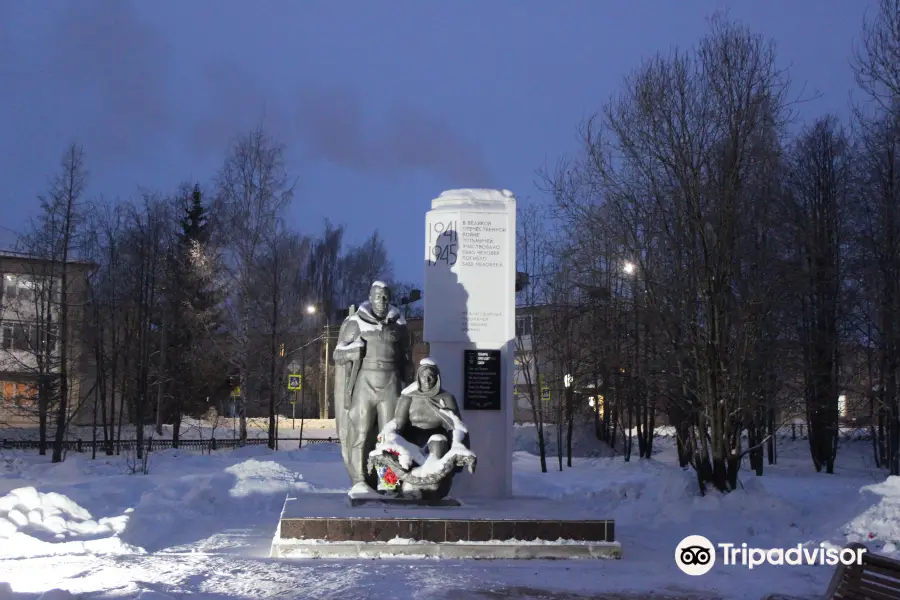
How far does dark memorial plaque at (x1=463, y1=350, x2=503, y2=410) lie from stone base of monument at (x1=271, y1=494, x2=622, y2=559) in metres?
3.87

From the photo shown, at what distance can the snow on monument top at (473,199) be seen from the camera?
13.0m

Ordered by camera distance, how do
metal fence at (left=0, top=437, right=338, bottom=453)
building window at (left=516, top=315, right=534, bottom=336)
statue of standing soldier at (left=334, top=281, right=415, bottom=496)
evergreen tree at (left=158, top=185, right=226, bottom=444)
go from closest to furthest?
1. statue of standing soldier at (left=334, top=281, right=415, bottom=496)
2. metal fence at (left=0, top=437, right=338, bottom=453)
3. building window at (left=516, top=315, right=534, bottom=336)
4. evergreen tree at (left=158, top=185, right=226, bottom=444)

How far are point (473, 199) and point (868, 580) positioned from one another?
9193 mm

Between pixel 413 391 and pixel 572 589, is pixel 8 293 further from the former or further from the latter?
pixel 572 589

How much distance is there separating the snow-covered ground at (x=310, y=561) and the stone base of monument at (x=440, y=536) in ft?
0.69

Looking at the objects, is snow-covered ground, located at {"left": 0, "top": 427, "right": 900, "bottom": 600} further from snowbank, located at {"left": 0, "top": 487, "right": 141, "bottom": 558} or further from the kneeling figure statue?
the kneeling figure statue

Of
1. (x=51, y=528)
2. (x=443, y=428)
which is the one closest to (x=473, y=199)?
(x=443, y=428)

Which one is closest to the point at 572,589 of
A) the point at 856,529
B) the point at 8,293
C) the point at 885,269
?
the point at 856,529

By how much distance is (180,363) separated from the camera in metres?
35.7

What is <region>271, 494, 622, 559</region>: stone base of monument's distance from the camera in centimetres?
836

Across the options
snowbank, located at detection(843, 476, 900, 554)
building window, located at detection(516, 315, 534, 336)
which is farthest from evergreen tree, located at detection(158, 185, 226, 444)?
snowbank, located at detection(843, 476, 900, 554)

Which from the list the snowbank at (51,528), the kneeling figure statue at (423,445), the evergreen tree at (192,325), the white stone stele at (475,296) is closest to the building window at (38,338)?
the evergreen tree at (192,325)

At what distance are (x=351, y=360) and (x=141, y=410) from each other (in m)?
16.1

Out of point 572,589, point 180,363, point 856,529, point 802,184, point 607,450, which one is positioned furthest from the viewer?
point 180,363
